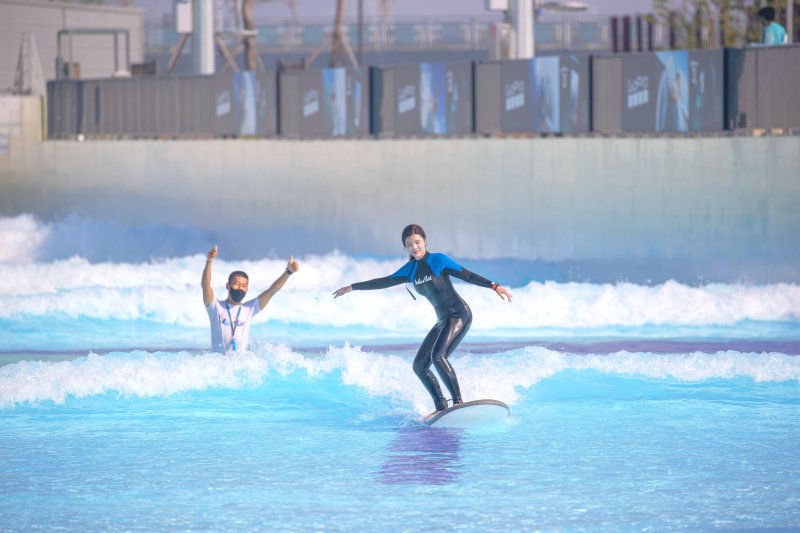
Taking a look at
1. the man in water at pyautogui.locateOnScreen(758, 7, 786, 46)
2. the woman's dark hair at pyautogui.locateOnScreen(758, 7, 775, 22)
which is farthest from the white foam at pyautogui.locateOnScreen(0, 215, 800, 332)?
the woman's dark hair at pyautogui.locateOnScreen(758, 7, 775, 22)

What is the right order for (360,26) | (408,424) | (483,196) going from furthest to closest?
1. (360,26)
2. (483,196)
3. (408,424)

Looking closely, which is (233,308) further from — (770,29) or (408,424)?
(770,29)

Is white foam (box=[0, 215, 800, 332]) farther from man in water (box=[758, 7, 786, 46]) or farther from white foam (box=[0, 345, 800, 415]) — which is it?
white foam (box=[0, 345, 800, 415])

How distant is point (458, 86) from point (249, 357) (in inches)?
401

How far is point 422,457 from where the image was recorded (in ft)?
33.5

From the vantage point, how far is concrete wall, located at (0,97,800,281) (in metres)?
19.7

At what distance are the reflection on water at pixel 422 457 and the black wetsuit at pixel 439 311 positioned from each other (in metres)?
0.30

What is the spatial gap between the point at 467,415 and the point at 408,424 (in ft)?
2.08

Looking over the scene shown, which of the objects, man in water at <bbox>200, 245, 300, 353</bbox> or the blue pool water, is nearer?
the blue pool water

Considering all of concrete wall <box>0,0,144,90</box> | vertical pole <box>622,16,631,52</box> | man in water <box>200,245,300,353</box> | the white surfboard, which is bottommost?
the white surfboard

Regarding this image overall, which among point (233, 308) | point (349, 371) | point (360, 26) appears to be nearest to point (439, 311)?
point (233, 308)

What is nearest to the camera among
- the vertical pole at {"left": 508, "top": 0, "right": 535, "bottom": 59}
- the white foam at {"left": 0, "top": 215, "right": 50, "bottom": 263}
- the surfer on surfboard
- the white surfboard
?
the surfer on surfboard

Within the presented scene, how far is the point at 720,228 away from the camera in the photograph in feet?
65.2

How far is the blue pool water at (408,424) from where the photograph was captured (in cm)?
883
